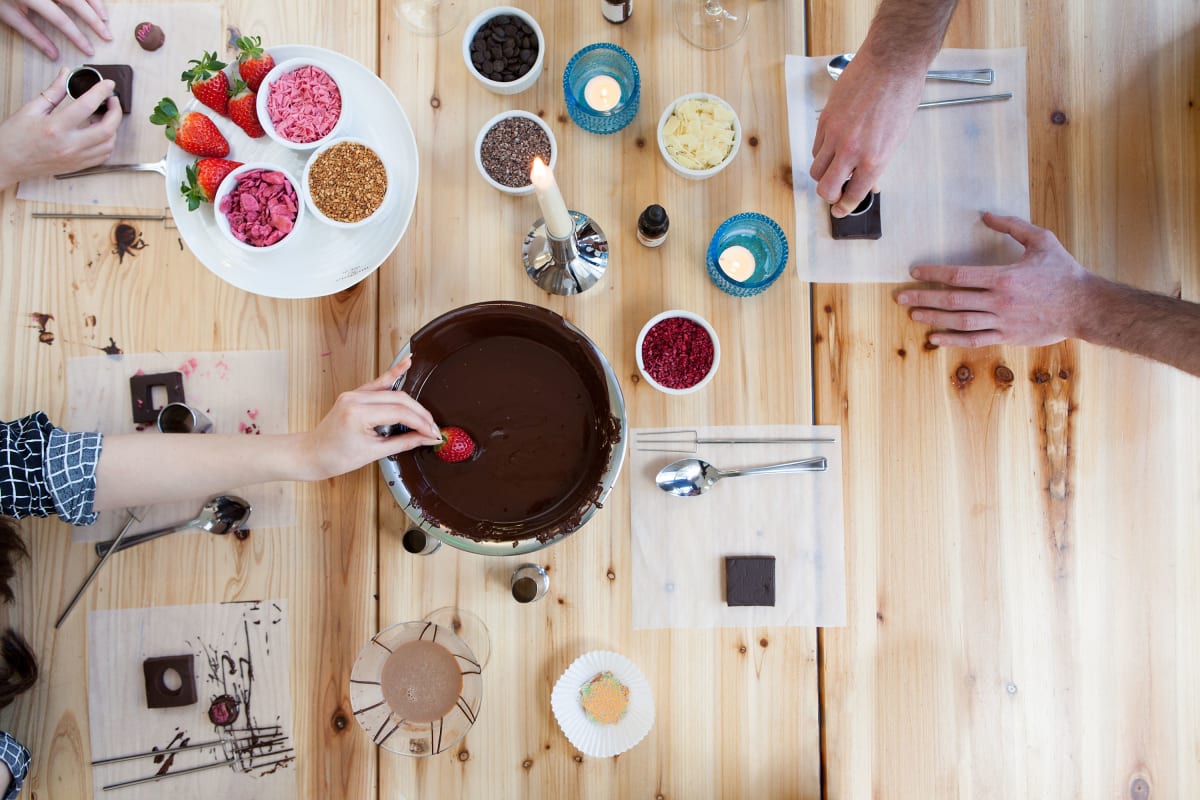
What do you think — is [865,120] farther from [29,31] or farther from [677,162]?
[29,31]

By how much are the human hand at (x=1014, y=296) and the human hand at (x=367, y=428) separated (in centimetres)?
87

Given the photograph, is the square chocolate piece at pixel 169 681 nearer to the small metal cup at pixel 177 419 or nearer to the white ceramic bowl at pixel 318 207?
the small metal cup at pixel 177 419

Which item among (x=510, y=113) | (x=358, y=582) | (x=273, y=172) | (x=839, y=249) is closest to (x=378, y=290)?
(x=273, y=172)

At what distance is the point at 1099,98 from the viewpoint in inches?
55.6

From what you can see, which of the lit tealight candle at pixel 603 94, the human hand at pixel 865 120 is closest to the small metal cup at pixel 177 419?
the lit tealight candle at pixel 603 94

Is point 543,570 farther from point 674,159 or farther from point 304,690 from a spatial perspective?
point 674,159

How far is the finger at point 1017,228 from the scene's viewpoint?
52.4 inches

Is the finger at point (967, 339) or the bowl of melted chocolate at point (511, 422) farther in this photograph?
the finger at point (967, 339)

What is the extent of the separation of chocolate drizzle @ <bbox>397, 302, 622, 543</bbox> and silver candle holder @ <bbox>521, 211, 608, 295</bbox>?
119mm

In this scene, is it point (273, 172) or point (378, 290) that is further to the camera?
point (378, 290)

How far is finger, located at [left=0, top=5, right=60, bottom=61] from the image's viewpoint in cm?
136

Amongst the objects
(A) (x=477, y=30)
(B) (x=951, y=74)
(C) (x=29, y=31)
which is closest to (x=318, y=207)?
(A) (x=477, y=30)

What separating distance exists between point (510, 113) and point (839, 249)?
2.07 ft

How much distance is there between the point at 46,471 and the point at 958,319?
5.04 feet
